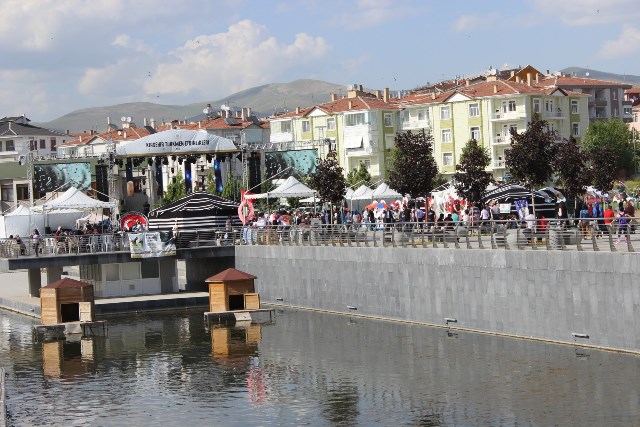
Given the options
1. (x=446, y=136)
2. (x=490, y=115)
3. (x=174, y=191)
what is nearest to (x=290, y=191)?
(x=490, y=115)

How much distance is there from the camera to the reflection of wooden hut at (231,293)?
2024 inches

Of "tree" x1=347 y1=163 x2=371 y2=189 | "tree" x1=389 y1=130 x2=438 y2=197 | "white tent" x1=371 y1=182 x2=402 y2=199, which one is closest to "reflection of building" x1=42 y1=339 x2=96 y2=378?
"white tent" x1=371 y1=182 x2=402 y2=199

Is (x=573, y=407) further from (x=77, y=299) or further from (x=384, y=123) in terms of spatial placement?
(x=384, y=123)

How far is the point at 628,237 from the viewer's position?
34.5 metres

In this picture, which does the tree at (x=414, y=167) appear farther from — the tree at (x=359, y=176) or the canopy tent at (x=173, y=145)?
the tree at (x=359, y=176)

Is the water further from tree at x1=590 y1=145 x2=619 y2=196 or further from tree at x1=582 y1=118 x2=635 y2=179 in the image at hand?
tree at x1=582 y1=118 x2=635 y2=179

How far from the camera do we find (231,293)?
51.7 meters

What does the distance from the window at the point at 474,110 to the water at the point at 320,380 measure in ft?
208

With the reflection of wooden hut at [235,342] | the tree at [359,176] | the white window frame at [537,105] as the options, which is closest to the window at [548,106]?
the white window frame at [537,105]

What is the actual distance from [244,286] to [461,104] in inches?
2417

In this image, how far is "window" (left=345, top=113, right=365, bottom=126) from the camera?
→ 382 feet

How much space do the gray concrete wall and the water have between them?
74cm

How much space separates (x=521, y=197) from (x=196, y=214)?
1792 centimetres

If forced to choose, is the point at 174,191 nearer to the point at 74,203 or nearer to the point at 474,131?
the point at 474,131
